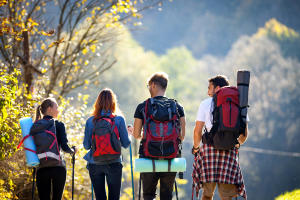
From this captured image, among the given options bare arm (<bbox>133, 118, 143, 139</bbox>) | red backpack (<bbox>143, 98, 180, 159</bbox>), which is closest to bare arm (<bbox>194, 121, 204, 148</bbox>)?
red backpack (<bbox>143, 98, 180, 159</bbox>)

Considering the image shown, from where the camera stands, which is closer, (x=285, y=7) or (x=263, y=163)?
(x=263, y=163)

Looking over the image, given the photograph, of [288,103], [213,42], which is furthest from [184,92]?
[213,42]

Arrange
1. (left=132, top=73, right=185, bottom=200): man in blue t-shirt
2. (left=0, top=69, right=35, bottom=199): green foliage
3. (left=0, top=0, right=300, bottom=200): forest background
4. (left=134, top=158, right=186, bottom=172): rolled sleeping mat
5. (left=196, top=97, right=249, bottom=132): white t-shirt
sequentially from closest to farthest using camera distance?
1. (left=134, top=158, right=186, bottom=172): rolled sleeping mat
2. (left=132, top=73, right=185, bottom=200): man in blue t-shirt
3. (left=196, top=97, right=249, bottom=132): white t-shirt
4. (left=0, top=69, right=35, bottom=199): green foliage
5. (left=0, top=0, right=300, bottom=200): forest background

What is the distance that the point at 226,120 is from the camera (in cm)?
460

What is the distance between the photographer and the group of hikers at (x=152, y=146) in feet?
15.3

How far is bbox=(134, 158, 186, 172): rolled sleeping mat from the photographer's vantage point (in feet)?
15.0

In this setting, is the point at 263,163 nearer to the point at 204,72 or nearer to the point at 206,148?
the point at 204,72

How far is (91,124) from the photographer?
16.2ft

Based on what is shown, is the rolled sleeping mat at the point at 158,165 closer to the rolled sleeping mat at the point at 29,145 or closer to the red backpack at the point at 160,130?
the red backpack at the point at 160,130

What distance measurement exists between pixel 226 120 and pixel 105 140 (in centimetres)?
126

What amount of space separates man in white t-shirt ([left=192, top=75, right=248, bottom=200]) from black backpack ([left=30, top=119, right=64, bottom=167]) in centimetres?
152

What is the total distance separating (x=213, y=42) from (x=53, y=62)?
11307cm

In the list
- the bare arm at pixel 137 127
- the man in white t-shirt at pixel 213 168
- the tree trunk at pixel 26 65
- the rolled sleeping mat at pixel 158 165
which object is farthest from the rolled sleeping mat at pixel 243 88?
the tree trunk at pixel 26 65

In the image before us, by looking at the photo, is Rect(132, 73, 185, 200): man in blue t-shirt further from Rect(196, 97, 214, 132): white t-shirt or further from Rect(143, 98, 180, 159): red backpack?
Rect(196, 97, 214, 132): white t-shirt
